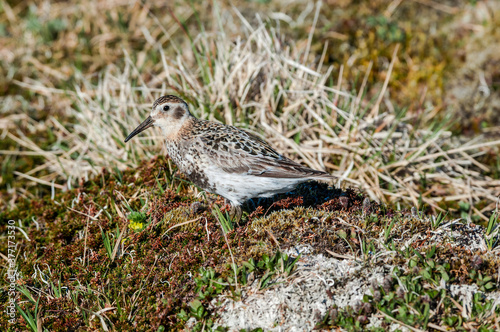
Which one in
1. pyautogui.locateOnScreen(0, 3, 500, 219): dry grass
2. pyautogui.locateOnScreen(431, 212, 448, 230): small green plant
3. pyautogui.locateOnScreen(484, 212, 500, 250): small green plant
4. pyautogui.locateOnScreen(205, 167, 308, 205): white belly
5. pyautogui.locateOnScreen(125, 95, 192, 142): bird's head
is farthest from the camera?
pyautogui.locateOnScreen(0, 3, 500, 219): dry grass

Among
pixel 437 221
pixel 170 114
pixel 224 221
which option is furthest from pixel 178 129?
pixel 437 221

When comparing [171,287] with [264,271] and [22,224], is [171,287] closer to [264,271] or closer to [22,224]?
[264,271]

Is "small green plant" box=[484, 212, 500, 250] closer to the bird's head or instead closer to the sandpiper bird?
the sandpiper bird

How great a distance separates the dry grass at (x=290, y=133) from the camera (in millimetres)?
6691

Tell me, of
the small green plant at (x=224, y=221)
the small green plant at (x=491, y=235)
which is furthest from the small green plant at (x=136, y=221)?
the small green plant at (x=491, y=235)

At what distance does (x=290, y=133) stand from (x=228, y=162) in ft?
7.10

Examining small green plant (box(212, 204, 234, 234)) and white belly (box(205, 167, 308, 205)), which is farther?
white belly (box(205, 167, 308, 205))

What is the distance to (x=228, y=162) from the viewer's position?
5023 mm

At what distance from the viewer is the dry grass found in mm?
6691

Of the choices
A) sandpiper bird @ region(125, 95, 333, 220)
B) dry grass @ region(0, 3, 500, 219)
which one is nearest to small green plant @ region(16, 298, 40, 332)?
sandpiper bird @ region(125, 95, 333, 220)

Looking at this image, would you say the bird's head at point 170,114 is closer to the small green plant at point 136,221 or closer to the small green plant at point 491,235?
the small green plant at point 136,221

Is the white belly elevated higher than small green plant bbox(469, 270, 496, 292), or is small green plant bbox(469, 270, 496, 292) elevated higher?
the white belly

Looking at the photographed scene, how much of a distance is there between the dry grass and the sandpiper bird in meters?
1.31

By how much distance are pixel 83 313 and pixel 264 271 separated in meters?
1.73
